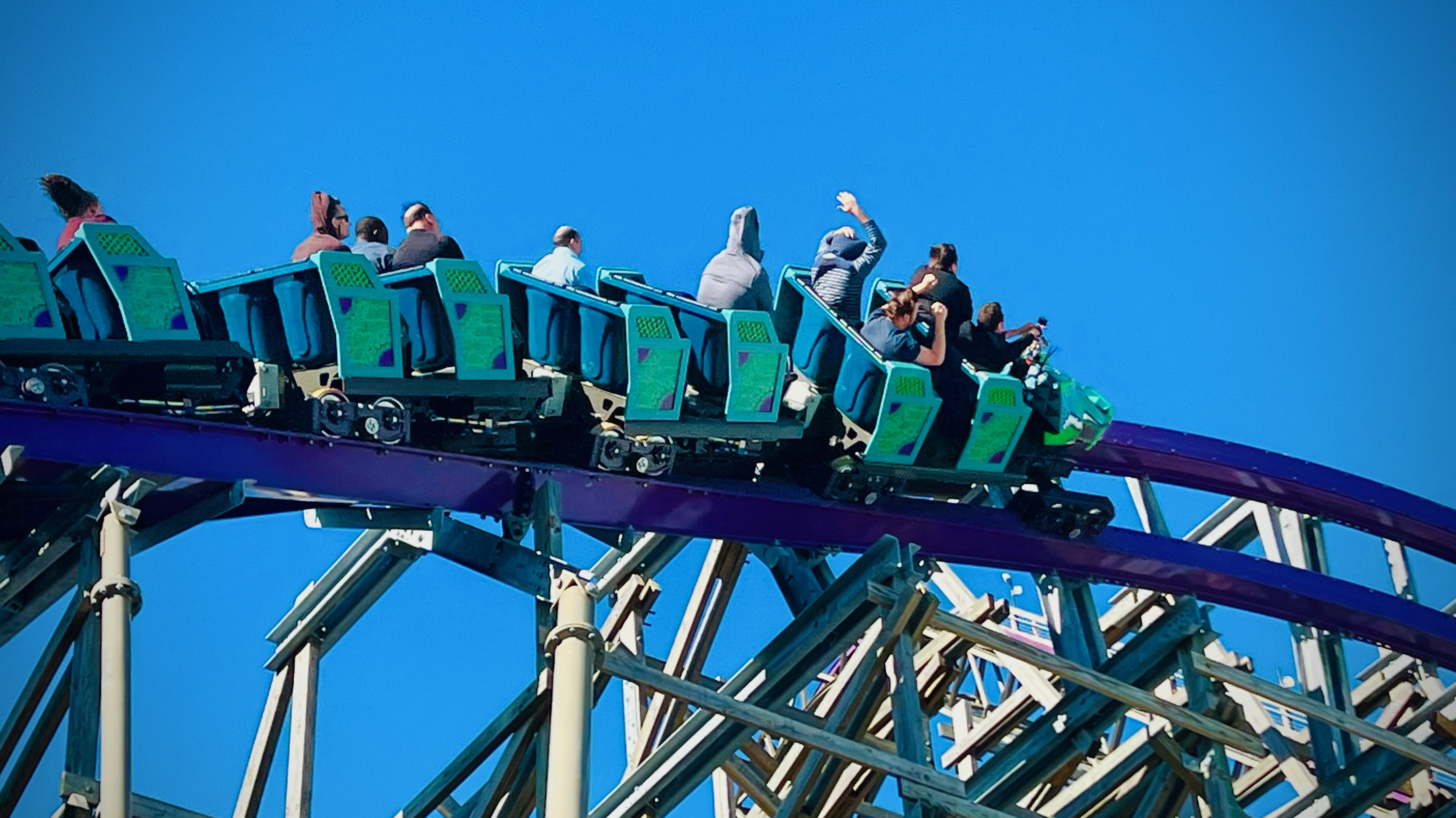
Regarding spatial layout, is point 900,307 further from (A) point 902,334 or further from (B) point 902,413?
(B) point 902,413

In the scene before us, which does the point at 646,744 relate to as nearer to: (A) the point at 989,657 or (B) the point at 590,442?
(B) the point at 590,442

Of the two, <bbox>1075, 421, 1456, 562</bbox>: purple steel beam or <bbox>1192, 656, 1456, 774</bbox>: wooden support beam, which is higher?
<bbox>1075, 421, 1456, 562</bbox>: purple steel beam

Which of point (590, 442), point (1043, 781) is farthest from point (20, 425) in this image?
point (1043, 781)

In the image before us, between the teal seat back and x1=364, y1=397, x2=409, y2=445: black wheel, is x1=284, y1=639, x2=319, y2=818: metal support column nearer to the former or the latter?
x1=364, y1=397, x2=409, y2=445: black wheel

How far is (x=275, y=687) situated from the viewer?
9.23m

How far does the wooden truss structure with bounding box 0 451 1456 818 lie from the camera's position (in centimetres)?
743

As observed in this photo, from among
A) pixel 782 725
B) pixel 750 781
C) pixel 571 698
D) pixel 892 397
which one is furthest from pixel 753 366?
pixel 750 781

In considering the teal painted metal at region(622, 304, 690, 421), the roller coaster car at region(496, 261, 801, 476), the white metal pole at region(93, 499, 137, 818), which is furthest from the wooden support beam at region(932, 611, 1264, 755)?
the white metal pole at region(93, 499, 137, 818)

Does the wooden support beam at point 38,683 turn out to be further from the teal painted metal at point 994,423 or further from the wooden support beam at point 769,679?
the teal painted metal at point 994,423

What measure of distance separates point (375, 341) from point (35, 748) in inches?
73.4

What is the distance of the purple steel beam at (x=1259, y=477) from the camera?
11586 millimetres

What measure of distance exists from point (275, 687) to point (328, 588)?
531 millimetres

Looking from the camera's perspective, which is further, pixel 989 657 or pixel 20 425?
pixel 989 657

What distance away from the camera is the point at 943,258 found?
32.2ft
